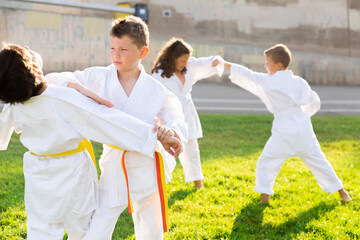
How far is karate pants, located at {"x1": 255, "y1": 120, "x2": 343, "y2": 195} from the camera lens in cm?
442

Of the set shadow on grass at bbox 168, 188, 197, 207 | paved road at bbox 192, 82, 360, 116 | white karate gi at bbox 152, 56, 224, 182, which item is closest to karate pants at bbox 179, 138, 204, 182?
white karate gi at bbox 152, 56, 224, 182

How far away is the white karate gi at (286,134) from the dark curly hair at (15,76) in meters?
2.75

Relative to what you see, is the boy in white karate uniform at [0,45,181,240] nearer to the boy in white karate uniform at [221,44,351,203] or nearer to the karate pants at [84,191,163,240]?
the karate pants at [84,191,163,240]

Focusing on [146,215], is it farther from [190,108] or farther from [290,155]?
[190,108]

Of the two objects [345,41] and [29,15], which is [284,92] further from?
[345,41]

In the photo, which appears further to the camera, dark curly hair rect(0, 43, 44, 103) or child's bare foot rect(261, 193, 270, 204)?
child's bare foot rect(261, 193, 270, 204)

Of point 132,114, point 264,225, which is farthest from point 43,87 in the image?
point 264,225

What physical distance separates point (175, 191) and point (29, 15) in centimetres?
953

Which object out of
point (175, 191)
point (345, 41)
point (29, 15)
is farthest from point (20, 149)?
point (345, 41)

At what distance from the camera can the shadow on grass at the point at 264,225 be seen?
3734mm

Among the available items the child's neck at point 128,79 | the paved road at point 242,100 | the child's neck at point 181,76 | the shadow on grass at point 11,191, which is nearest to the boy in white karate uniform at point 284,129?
the child's neck at point 181,76

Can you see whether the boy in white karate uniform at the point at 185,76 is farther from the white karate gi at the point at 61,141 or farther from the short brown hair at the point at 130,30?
the white karate gi at the point at 61,141

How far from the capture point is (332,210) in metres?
4.28

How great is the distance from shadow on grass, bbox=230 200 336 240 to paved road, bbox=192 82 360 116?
19.7 ft
